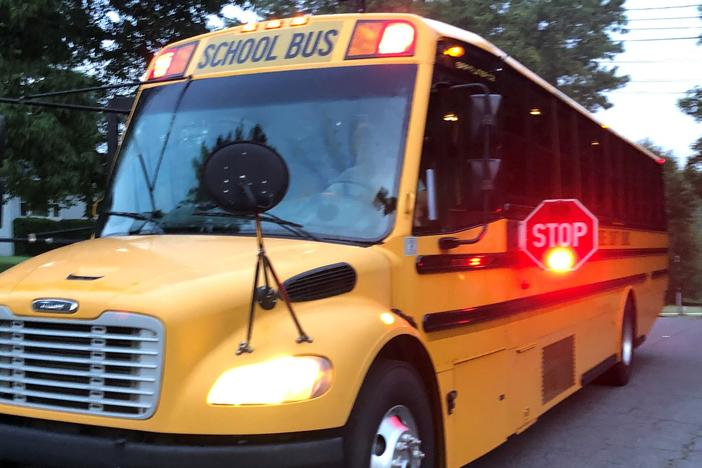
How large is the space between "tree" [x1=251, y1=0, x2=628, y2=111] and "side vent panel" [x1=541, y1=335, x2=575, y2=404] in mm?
14744

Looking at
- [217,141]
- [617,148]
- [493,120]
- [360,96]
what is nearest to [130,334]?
[217,141]

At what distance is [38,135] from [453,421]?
7.24m

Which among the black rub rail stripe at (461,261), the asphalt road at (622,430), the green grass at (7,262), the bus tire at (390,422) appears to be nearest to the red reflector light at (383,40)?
the black rub rail stripe at (461,261)

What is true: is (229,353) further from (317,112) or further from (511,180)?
(511,180)

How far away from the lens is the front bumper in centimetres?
267

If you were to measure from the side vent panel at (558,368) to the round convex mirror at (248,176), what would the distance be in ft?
10.3

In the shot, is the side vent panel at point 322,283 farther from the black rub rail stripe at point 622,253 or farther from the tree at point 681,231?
the tree at point 681,231

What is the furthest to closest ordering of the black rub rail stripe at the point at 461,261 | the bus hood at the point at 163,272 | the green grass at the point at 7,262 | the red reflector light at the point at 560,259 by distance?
the green grass at the point at 7,262
the red reflector light at the point at 560,259
the black rub rail stripe at the point at 461,261
the bus hood at the point at 163,272

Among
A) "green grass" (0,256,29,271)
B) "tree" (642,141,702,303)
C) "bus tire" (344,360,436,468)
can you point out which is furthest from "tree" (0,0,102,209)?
"tree" (642,141,702,303)

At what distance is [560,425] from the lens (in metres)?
6.40

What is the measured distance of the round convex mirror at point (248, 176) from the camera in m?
3.07

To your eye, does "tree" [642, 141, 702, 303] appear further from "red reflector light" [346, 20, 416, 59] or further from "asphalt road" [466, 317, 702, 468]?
"red reflector light" [346, 20, 416, 59]

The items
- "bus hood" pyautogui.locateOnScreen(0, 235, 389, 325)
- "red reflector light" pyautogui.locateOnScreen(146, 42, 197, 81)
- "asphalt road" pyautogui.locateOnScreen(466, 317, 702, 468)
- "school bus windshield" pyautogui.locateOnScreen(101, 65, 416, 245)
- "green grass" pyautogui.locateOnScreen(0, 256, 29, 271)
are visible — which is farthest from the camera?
"green grass" pyautogui.locateOnScreen(0, 256, 29, 271)

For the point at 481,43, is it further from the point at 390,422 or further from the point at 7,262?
the point at 7,262
